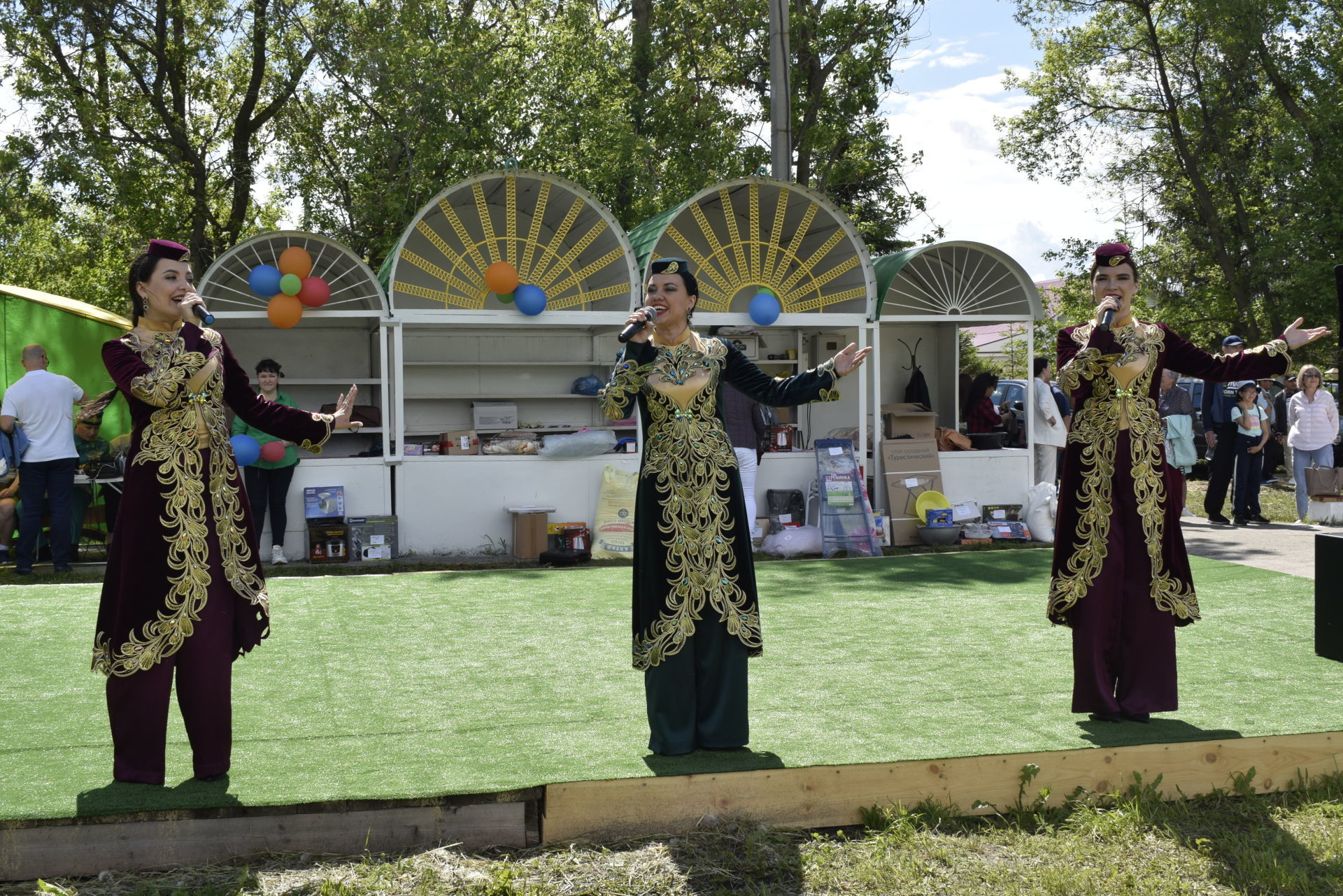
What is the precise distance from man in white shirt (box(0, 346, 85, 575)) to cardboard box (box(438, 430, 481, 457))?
2936mm

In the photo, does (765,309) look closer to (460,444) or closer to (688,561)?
(460,444)

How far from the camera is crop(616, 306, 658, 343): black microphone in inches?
140

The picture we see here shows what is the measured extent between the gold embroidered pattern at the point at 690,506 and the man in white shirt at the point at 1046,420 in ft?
24.5

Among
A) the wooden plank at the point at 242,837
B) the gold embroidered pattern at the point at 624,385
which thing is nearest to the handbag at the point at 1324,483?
the gold embroidered pattern at the point at 624,385

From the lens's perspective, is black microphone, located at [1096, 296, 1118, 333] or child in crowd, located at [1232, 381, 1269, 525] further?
child in crowd, located at [1232, 381, 1269, 525]

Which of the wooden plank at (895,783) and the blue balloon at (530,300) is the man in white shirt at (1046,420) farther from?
the wooden plank at (895,783)

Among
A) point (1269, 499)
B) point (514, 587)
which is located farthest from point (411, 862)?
point (1269, 499)

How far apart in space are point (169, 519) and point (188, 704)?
0.55m

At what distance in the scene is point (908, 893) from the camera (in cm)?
306

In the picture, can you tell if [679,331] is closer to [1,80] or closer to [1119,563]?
[1119,563]

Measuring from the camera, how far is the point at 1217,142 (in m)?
19.0

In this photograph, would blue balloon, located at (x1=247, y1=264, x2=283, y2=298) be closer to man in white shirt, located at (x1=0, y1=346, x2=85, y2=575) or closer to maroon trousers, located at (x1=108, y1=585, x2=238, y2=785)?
man in white shirt, located at (x1=0, y1=346, x2=85, y2=575)

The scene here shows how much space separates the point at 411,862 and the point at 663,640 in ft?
3.25

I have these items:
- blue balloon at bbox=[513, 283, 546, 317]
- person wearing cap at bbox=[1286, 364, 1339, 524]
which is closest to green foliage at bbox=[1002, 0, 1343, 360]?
person wearing cap at bbox=[1286, 364, 1339, 524]
